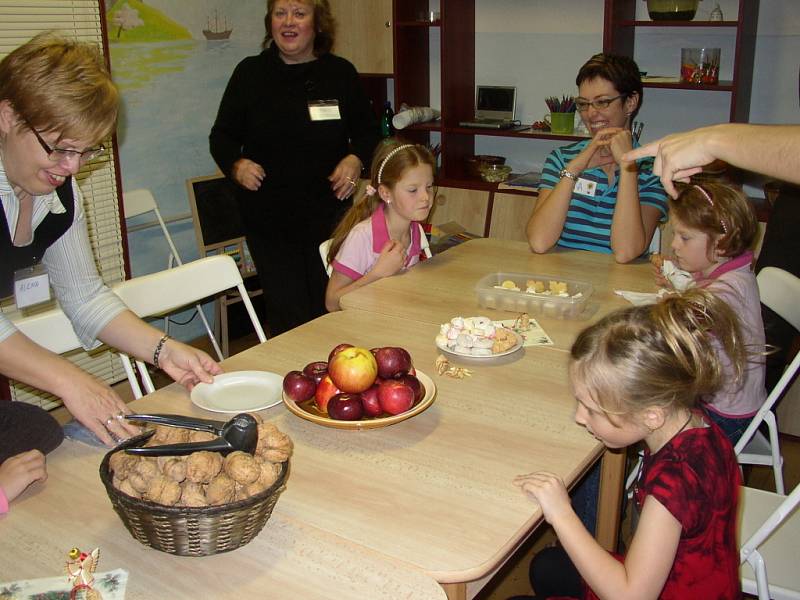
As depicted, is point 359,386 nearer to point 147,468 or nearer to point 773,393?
point 147,468

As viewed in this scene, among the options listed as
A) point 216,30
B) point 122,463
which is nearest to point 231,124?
point 216,30

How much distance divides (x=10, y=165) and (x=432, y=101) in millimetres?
3447

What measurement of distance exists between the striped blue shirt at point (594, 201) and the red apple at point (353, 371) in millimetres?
1520

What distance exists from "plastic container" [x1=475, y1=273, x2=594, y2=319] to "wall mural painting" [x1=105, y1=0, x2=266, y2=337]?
2307 millimetres

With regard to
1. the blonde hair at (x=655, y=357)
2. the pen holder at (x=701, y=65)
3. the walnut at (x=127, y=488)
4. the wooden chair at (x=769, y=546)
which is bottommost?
the wooden chair at (x=769, y=546)

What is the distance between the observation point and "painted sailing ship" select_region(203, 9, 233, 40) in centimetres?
422

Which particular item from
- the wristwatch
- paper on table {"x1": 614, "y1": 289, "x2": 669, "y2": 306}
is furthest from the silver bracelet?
the wristwatch

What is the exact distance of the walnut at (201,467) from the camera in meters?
1.16

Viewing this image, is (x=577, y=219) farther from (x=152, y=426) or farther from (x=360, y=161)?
(x=152, y=426)

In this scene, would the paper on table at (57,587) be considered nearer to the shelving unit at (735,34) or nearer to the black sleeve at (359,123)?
the black sleeve at (359,123)

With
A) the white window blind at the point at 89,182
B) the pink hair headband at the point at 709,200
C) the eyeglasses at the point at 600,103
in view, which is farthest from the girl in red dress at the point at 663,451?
the white window blind at the point at 89,182

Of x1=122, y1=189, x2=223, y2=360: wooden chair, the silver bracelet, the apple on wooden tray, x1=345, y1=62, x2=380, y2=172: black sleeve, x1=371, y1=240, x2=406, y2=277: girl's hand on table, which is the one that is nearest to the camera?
the apple on wooden tray

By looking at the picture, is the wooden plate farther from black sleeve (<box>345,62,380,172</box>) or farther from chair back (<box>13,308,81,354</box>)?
black sleeve (<box>345,62,380,172</box>)

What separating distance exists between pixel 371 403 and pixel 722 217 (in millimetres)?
1141
